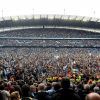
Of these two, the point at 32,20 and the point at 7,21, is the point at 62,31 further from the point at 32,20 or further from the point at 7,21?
the point at 7,21

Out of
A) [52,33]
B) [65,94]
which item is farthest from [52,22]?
[65,94]

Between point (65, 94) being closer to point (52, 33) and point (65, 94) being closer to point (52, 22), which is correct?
point (52, 22)

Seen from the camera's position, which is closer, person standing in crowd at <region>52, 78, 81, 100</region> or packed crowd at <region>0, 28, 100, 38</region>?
person standing in crowd at <region>52, 78, 81, 100</region>

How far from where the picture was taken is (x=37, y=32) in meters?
71.5

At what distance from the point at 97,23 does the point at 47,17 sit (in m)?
9.05

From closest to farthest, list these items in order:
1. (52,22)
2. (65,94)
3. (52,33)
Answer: (65,94) < (52,22) < (52,33)

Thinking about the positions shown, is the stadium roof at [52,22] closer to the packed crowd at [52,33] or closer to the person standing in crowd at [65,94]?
the packed crowd at [52,33]

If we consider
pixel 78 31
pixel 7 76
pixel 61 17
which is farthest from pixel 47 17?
pixel 7 76

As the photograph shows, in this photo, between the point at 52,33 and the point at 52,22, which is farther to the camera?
the point at 52,33

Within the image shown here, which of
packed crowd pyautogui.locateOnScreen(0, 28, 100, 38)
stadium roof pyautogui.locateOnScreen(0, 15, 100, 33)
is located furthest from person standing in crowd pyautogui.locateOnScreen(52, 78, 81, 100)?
packed crowd pyautogui.locateOnScreen(0, 28, 100, 38)

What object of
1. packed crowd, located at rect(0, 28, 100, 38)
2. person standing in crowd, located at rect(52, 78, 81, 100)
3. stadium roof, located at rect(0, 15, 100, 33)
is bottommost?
packed crowd, located at rect(0, 28, 100, 38)

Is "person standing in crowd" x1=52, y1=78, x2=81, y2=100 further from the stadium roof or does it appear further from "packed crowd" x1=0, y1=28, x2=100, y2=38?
"packed crowd" x1=0, y1=28, x2=100, y2=38

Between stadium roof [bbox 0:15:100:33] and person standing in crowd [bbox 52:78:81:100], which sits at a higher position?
person standing in crowd [bbox 52:78:81:100]

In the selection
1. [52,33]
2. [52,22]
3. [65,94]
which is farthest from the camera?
[52,33]
